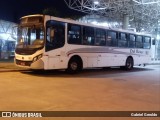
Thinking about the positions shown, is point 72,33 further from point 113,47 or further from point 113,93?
point 113,93

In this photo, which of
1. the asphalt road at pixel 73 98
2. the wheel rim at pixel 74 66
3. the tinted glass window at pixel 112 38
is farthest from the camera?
the tinted glass window at pixel 112 38

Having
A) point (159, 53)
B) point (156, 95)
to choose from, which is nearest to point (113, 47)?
point (156, 95)

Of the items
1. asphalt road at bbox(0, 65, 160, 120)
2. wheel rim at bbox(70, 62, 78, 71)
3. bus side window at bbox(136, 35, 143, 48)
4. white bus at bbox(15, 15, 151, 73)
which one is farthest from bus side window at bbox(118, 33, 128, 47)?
asphalt road at bbox(0, 65, 160, 120)

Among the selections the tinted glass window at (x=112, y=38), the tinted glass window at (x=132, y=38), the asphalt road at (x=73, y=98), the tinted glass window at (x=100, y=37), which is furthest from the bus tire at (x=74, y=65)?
the tinted glass window at (x=132, y=38)

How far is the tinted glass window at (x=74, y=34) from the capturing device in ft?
52.3

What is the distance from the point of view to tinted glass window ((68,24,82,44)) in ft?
52.3

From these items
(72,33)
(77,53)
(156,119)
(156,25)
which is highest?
(156,25)

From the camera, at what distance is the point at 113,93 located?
10.4 metres

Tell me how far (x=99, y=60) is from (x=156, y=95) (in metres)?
8.13

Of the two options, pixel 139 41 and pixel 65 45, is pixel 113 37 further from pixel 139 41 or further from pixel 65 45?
pixel 65 45

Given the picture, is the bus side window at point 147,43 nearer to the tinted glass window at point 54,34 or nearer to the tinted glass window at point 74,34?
the tinted glass window at point 74,34

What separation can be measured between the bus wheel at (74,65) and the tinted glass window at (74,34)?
108 cm

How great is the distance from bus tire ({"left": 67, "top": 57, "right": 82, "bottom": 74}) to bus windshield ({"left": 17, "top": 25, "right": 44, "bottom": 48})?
96.9 inches

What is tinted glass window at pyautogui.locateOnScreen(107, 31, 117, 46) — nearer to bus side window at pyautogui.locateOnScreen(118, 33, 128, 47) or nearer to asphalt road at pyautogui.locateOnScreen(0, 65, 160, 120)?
bus side window at pyautogui.locateOnScreen(118, 33, 128, 47)
